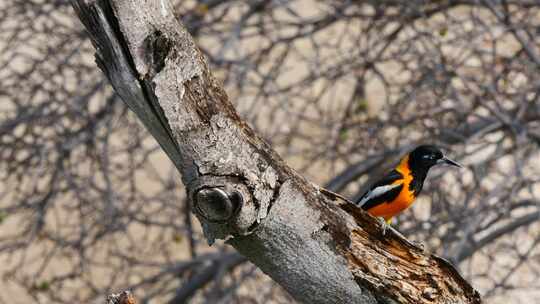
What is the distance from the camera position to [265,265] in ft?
8.64

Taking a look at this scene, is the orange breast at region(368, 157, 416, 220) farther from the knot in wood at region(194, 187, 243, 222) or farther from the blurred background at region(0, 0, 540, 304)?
the knot in wood at region(194, 187, 243, 222)

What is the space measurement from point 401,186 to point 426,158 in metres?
0.29

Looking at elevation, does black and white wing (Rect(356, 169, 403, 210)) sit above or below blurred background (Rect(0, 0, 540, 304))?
below

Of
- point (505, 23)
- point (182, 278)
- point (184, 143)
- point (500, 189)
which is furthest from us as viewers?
point (182, 278)

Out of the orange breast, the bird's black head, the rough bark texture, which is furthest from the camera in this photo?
the bird's black head

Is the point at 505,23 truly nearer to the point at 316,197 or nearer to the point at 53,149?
the point at 53,149

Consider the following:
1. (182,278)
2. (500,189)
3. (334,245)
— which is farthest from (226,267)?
(334,245)

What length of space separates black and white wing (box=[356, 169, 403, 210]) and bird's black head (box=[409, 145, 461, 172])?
0.15 meters

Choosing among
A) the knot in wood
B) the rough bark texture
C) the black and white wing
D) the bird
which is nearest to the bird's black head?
the bird

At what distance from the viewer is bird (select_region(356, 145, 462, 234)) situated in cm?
534

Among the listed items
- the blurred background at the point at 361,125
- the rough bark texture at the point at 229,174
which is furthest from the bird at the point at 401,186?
the rough bark texture at the point at 229,174

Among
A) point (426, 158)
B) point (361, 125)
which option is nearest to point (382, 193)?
point (426, 158)

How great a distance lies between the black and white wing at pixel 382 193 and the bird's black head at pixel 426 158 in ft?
A: 0.48

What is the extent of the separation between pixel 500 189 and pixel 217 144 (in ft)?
10.6
